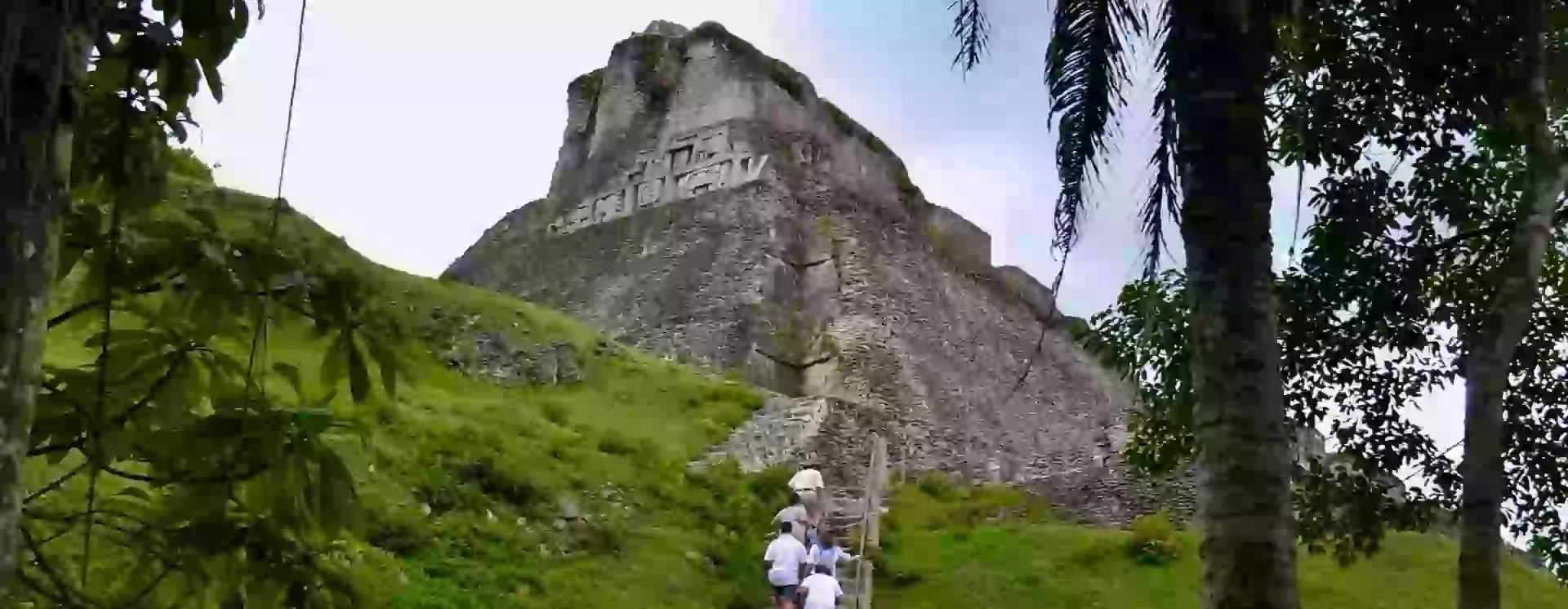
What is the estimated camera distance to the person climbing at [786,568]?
786 cm

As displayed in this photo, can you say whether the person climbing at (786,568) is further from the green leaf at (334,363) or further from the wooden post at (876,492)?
the green leaf at (334,363)

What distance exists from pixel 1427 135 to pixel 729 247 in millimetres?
21073

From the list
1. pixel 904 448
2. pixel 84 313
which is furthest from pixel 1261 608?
pixel 904 448

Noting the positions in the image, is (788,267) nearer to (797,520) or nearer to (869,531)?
(869,531)

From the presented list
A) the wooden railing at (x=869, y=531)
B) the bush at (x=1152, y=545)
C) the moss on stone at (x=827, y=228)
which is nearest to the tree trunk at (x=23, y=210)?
the wooden railing at (x=869, y=531)

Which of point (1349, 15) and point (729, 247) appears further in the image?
point (729, 247)

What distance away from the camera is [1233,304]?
3.93m

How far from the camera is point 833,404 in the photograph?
54.2ft

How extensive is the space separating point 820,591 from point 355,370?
539 cm

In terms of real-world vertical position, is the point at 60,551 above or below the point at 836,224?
below

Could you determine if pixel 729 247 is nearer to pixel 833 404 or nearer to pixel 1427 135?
pixel 833 404

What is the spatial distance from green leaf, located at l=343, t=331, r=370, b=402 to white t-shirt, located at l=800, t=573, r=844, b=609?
5302mm

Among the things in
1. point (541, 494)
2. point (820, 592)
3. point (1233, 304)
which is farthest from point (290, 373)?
point (541, 494)

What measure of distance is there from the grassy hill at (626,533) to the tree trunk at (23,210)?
5400mm
